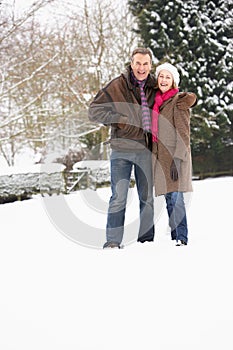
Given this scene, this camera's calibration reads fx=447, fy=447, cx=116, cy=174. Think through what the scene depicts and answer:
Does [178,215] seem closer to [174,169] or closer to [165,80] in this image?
[174,169]

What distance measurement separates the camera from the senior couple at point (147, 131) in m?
3.59

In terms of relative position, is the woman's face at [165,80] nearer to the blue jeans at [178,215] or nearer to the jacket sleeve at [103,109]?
the jacket sleeve at [103,109]

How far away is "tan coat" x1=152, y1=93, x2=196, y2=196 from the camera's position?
141 inches

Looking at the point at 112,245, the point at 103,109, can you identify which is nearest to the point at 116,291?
the point at 112,245

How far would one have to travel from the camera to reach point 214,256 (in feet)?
11.1

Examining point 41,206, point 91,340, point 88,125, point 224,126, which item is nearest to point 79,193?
point 41,206

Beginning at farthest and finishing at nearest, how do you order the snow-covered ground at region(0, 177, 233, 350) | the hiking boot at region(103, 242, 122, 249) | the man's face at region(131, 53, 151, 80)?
the hiking boot at region(103, 242, 122, 249), the man's face at region(131, 53, 151, 80), the snow-covered ground at region(0, 177, 233, 350)

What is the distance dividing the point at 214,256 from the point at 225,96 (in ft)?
29.8

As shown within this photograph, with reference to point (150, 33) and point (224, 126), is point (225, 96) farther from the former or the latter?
point (150, 33)

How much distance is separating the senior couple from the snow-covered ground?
1.32 feet

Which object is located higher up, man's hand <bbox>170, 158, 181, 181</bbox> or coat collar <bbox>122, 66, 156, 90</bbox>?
coat collar <bbox>122, 66, 156, 90</bbox>

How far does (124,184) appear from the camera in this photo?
12.3 feet

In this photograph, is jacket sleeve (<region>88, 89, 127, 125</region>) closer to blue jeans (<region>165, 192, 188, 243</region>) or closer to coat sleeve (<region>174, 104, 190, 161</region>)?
coat sleeve (<region>174, 104, 190, 161</region>)

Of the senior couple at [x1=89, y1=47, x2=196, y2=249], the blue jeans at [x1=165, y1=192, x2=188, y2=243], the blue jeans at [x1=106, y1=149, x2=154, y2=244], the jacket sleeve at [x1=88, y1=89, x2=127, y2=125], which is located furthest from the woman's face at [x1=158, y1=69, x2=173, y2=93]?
the blue jeans at [x1=165, y1=192, x2=188, y2=243]
